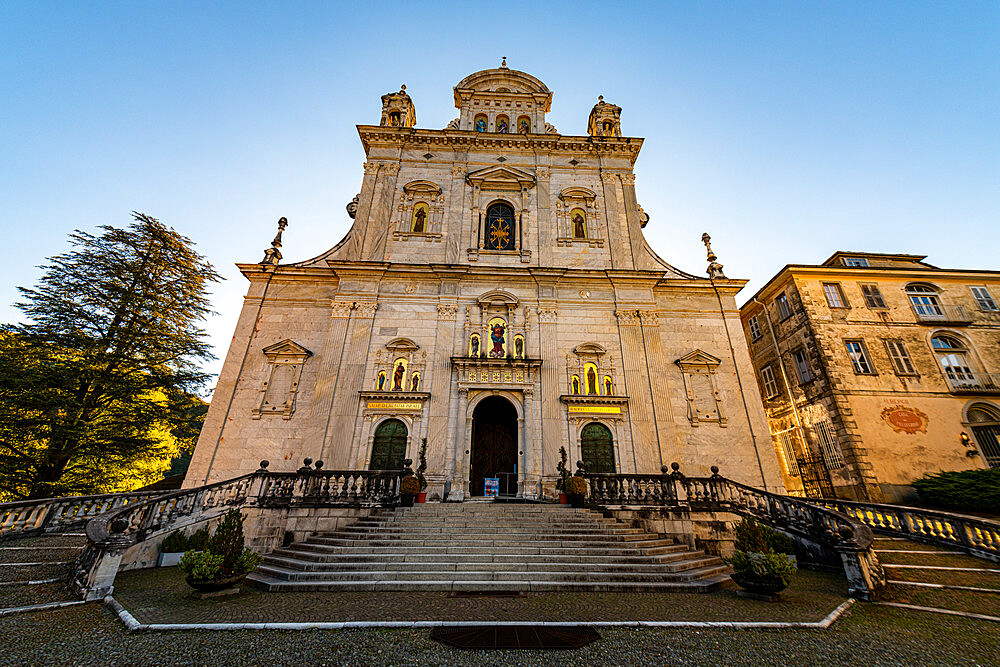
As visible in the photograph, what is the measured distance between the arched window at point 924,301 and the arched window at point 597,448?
65.6 ft

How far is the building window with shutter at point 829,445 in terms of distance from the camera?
18156mm

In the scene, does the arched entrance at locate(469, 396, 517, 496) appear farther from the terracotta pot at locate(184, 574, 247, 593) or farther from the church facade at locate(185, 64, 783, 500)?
the terracotta pot at locate(184, 574, 247, 593)

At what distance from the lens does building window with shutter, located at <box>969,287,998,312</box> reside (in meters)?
21.0

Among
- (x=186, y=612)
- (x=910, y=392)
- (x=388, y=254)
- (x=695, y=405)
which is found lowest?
(x=186, y=612)

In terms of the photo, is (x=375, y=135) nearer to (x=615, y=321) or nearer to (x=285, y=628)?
(x=615, y=321)

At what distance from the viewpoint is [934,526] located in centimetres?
1010

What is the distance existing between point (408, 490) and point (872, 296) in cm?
2665

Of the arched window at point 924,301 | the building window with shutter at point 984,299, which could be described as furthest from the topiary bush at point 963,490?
the building window with shutter at point 984,299

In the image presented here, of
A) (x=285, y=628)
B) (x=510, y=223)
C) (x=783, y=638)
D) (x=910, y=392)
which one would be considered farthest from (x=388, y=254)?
(x=910, y=392)

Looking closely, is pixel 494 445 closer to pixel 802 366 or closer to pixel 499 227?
pixel 499 227

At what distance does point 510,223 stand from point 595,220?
4.69 metres

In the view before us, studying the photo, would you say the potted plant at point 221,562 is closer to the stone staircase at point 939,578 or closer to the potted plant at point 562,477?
the potted plant at point 562,477

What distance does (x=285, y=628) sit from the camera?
4.97 meters

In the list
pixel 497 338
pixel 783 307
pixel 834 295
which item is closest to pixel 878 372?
pixel 834 295
